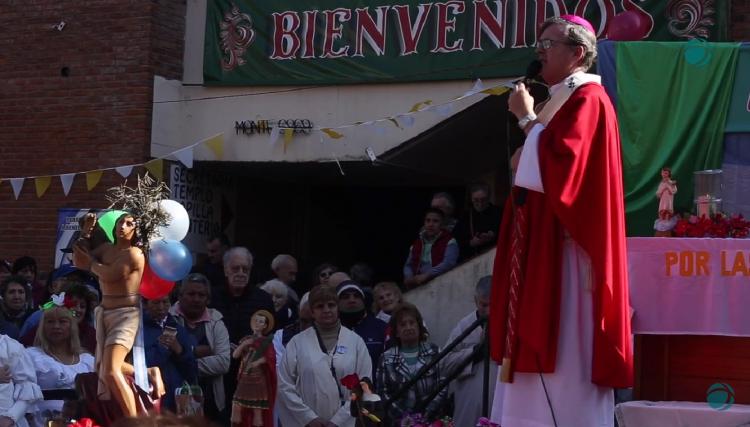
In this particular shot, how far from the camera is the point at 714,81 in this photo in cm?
880

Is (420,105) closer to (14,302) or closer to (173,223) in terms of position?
(14,302)

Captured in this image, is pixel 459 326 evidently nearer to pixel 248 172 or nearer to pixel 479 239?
pixel 479 239

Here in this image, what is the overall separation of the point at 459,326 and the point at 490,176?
14.4 ft

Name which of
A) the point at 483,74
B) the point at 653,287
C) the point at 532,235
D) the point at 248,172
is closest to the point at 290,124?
the point at 248,172

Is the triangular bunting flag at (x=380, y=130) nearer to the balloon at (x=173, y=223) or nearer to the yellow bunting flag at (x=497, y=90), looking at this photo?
the yellow bunting flag at (x=497, y=90)

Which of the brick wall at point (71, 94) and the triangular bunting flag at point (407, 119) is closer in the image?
the triangular bunting flag at point (407, 119)

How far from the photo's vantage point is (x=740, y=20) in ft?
32.7

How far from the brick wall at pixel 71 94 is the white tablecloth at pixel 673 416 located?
298 inches

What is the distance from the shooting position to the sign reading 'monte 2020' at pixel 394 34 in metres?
10.3

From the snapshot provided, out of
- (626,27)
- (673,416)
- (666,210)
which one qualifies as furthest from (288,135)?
(673,416)

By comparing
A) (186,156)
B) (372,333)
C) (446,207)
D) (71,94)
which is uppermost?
(71,94)

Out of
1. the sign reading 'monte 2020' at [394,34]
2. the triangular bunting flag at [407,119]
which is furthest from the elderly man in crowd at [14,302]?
the triangular bunting flag at [407,119]

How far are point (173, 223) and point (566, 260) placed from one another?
2890 mm

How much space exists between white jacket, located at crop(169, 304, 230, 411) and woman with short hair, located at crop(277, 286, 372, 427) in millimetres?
622
